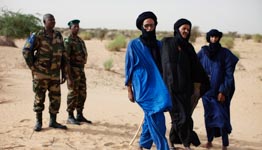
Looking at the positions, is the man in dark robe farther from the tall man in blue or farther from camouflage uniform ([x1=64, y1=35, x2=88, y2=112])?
camouflage uniform ([x1=64, y1=35, x2=88, y2=112])

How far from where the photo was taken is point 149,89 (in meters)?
4.79

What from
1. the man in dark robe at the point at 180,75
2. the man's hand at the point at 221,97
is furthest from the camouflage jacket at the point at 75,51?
the man's hand at the point at 221,97

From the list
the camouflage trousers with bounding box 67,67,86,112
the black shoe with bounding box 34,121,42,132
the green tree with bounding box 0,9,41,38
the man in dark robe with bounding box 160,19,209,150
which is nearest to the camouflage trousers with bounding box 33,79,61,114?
the black shoe with bounding box 34,121,42,132

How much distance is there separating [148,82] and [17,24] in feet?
76.5

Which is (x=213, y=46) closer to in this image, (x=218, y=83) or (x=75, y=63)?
(x=218, y=83)

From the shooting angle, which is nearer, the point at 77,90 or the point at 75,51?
the point at 75,51

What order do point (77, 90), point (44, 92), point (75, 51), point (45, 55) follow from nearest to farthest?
point (45, 55), point (44, 92), point (75, 51), point (77, 90)

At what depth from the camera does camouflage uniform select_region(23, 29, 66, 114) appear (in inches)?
235

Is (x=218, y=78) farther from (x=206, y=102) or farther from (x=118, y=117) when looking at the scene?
(x=118, y=117)

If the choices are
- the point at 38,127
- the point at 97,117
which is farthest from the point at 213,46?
the point at 97,117

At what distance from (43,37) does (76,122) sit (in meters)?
1.85

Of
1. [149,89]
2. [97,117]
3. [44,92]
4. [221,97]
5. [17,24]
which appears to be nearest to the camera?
[149,89]

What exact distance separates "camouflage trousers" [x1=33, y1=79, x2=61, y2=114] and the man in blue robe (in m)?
2.57

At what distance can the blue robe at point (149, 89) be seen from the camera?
185 inches
